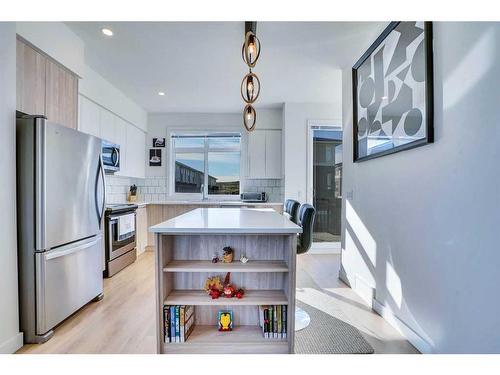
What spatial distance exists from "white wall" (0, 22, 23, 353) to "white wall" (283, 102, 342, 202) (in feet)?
11.5

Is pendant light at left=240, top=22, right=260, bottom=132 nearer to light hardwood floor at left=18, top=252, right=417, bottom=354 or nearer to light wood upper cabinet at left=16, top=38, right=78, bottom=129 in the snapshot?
light wood upper cabinet at left=16, top=38, right=78, bottom=129

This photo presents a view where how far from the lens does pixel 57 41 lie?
242 cm

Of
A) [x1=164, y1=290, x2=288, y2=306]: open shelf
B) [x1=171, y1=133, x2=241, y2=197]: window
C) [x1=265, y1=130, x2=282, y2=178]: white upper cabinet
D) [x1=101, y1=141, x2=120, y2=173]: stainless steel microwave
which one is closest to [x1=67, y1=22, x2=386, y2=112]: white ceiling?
[x1=265, y1=130, x2=282, y2=178]: white upper cabinet

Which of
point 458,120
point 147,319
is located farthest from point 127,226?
point 458,120

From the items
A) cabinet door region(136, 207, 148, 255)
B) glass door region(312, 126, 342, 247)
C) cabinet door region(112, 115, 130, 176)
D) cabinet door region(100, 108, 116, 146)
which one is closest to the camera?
cabinet door region(100, 108, 116, 146)

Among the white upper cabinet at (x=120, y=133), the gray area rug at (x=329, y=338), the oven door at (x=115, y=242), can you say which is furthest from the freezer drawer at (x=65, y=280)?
the gray area rug at (x=329, y=338)

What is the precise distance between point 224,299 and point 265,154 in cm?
363

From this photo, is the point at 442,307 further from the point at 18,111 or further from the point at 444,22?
the point at 18,111

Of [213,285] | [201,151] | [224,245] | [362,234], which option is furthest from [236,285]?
[201,151]

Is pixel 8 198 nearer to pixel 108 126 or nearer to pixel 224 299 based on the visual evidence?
pixel 224 299

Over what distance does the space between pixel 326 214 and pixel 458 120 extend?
3.41 meters

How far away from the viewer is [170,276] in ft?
6.02

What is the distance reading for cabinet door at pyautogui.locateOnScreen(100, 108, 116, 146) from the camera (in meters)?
3.77
